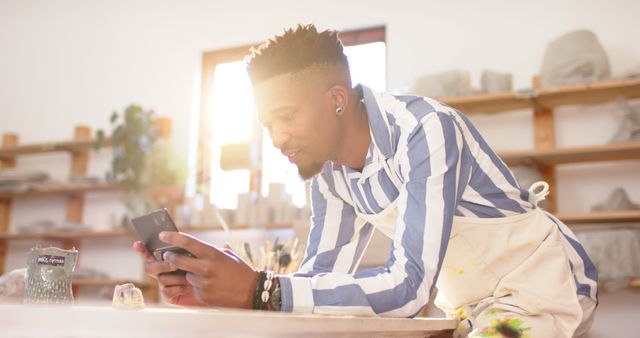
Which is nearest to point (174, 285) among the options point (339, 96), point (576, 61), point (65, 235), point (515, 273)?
point (339, 96)

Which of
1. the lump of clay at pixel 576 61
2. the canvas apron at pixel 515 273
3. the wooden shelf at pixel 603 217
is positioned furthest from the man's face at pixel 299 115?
the lump of clay at pixel 576 61

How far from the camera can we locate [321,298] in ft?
3.42

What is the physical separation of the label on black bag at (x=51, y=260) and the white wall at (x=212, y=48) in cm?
368

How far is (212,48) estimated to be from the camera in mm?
5566

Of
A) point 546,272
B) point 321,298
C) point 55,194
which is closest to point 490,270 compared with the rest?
point 546,272

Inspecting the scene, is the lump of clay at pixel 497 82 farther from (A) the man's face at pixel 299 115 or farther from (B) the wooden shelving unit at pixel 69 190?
(A) the man's face at pixel 299 115

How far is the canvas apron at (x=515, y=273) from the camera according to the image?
1264 mm

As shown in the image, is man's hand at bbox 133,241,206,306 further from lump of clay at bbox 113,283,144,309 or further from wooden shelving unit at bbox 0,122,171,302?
wooden shelving unit at bbox 0,122,171,302

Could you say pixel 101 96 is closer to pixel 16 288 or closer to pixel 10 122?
pixel 10 122

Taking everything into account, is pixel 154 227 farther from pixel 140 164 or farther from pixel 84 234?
pixel 84 234

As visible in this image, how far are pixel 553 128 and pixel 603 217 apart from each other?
0.69 m

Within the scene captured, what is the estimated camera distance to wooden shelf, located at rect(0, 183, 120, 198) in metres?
5.41

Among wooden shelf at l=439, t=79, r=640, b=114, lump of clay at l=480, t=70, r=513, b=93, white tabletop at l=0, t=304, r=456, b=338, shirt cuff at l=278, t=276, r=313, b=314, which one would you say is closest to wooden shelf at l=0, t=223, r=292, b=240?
wooden shelf at l=439, t=79, r=640, b=114

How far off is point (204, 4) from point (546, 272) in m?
4.79
